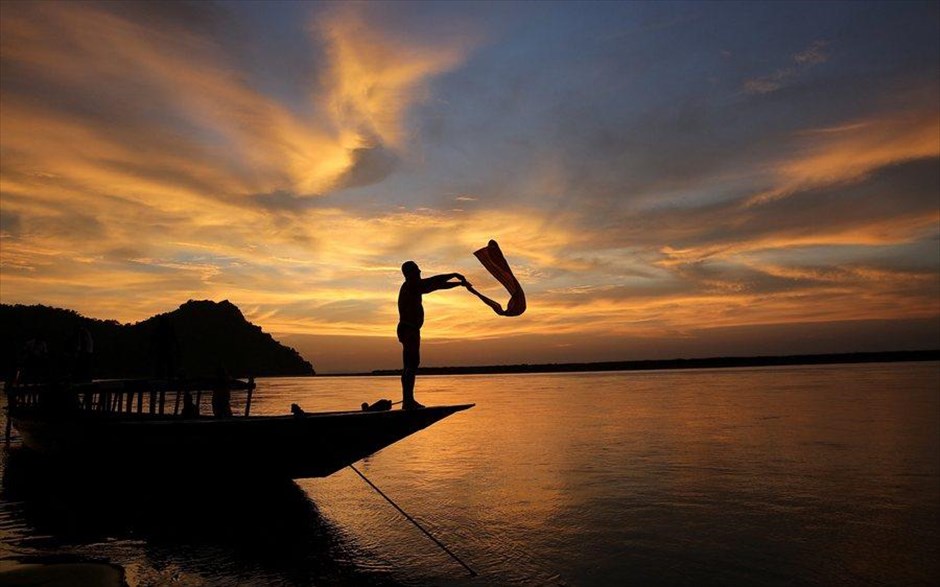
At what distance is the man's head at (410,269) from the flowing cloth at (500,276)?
0.89 meters

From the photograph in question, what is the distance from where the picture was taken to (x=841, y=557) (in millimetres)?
9367

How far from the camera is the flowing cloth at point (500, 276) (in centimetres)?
846

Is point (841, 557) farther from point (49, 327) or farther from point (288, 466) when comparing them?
point (49, 327)

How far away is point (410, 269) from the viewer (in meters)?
8.70

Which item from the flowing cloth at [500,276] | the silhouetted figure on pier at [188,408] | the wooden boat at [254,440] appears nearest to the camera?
the flowing cloth at [500,276]

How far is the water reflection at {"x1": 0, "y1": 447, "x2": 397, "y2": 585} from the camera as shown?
27.8 feet

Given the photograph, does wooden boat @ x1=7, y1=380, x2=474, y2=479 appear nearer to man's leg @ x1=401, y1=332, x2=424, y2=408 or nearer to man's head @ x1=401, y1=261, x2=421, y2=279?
man's leg @ x1=401, y1=332, x2=424, y2=408

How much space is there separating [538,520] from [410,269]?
6207mm

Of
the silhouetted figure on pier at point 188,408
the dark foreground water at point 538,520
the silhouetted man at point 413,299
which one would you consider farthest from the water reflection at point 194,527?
the silhouetted man at point 413,299

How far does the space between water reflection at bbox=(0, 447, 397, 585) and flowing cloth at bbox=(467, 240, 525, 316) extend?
166 inches

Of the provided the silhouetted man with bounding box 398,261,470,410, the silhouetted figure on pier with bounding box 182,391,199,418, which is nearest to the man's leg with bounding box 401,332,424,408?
the silhouetted man with bounding box 398,261,470,410

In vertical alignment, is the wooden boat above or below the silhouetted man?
below

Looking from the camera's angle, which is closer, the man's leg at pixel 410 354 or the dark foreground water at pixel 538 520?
the dark foreground water at pixel 538 520

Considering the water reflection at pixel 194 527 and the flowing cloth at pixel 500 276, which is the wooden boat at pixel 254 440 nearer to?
the water reflection at pixel 194 527
